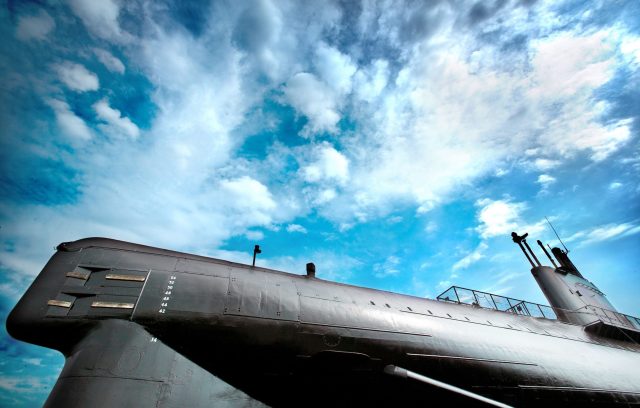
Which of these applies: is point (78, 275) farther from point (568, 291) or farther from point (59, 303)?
point (568, 291)

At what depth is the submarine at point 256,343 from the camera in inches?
174

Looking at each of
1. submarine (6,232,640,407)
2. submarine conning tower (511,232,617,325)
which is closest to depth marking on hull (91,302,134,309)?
submarine (6,232,640,407)

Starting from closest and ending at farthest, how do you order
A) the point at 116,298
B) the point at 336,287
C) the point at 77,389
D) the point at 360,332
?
the point at 77,389, the point at 116,298, the point at 360,332, the point at 336,287

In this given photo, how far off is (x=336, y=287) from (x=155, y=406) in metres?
4.68

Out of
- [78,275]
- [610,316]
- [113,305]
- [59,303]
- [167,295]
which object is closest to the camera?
[59,303]

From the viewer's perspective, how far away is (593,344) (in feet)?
36.6

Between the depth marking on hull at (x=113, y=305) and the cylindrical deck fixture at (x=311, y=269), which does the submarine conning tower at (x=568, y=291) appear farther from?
the depth marking on hull at (x=113, y=305)

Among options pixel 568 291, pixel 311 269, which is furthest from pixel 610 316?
pixel 311 269

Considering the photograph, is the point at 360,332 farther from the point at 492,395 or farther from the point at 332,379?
the point at 492,395

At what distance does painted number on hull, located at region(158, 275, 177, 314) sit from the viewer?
16.4 ft

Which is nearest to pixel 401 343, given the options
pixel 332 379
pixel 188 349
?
pixel 332 379

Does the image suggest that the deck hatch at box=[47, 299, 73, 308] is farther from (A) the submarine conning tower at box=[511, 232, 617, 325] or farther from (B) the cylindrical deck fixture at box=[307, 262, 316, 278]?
(A) the submarine conning tower at box=[511, 232, 617, 325]

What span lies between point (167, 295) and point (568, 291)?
16.5m

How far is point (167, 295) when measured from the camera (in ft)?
17.1
